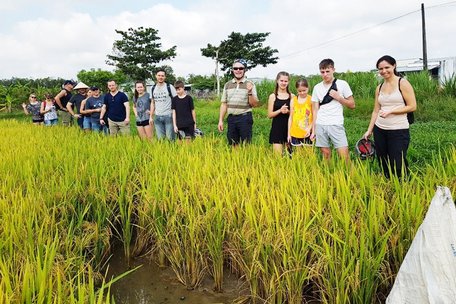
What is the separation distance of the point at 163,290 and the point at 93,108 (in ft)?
17.2

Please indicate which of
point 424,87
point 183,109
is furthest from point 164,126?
point 424,87

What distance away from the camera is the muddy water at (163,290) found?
2.27 m

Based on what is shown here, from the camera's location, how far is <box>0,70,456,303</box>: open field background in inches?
70.3

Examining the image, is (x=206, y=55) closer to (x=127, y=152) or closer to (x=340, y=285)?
(x=127, y=152)

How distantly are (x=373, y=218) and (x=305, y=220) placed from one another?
0.34m

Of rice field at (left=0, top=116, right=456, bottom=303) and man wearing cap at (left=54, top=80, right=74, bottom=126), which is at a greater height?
man wearing cap at (left=54, top=80, right=74, bottom=126)

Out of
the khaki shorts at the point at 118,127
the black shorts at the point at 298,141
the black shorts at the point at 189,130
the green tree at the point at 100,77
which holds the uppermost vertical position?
the green tree at the point at 100,77

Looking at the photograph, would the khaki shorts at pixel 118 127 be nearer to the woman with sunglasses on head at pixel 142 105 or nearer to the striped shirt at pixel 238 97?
the woman with sunglasses on head at pixel 142 105

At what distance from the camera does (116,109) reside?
6109 millimetres

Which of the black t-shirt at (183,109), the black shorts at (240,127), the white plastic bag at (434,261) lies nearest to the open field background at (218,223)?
the white plastic bag at (434,261)

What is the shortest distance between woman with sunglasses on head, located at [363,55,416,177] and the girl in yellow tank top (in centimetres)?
78

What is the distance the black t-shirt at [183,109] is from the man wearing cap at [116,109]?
116cm

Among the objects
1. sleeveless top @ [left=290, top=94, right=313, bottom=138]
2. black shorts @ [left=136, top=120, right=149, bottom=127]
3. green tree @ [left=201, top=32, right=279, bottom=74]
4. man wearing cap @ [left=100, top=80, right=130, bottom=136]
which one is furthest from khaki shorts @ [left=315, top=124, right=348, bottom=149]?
green tree @ [left=201, top=32, right=279, bottom=74]

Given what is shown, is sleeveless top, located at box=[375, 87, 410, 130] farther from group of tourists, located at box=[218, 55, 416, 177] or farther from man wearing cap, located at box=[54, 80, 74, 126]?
man wearing cap, located at box=[54, 80, 74, 126]
